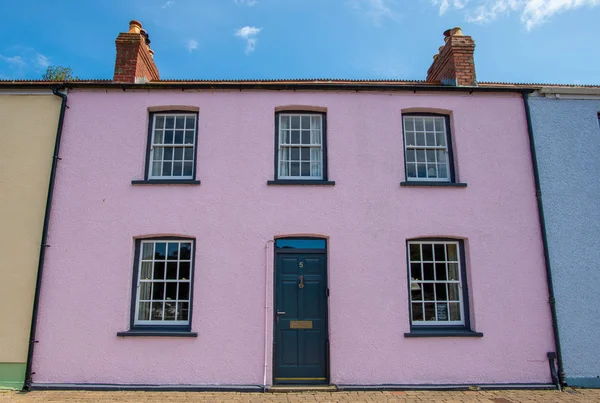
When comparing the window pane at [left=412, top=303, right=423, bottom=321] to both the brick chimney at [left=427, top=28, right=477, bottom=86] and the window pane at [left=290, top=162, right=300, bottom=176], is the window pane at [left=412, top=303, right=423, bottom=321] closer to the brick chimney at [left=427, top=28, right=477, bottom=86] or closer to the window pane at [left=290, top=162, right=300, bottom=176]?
the window pane at [left=290, top=162, right=300, bottom=176]

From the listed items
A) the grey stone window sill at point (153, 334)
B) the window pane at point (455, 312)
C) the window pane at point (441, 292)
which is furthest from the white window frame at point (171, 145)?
the window pane at point (455, 312)

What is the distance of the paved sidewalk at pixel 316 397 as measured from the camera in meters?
6.36

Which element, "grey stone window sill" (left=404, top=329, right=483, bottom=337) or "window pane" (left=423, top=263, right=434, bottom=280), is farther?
"window pane" (left=423, top=263, right=434, bottom=280)

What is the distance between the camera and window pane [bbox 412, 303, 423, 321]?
7359 mm

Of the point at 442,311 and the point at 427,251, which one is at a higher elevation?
the point at 427,251

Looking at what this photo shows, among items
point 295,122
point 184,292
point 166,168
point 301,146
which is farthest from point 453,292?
point 166,168

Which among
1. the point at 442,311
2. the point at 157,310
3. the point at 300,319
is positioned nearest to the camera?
the point at 300,319

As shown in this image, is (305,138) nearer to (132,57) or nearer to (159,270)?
(159,270)

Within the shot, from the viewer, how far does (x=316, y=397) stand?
21.3 ft

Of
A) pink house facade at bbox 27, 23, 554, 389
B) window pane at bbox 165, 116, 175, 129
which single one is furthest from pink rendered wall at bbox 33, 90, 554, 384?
window pane at bbox 165, 116, 175, 129

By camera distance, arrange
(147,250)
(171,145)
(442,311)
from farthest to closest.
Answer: (171,145) < (147,250) < (442,311)

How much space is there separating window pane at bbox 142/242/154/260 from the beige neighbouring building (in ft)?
6.39

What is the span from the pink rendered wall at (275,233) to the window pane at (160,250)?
39cm

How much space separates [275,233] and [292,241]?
0.38 m
